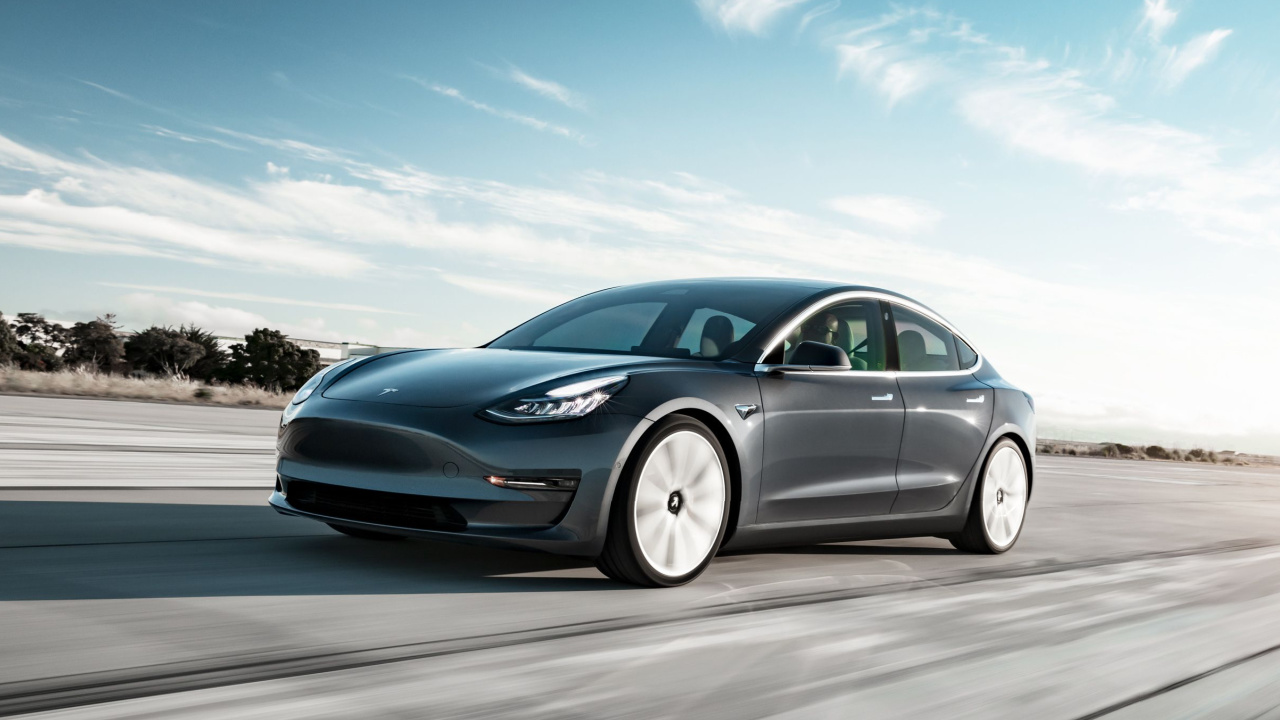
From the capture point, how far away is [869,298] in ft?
22.6

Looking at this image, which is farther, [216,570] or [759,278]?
[759,278]

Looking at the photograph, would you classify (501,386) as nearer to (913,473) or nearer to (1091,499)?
(913,473)

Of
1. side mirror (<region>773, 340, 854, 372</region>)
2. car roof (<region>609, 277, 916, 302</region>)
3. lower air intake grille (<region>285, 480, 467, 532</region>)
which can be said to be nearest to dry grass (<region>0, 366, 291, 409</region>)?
car roof (<region>609, 277, 916, 302</region>)

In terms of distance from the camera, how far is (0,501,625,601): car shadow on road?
4641 mm

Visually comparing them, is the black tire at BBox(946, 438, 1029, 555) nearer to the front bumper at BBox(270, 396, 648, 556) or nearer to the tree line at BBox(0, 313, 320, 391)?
the front bumper at BBox(270, 396, 648, 556)

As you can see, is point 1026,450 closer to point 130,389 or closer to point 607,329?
point 607,329

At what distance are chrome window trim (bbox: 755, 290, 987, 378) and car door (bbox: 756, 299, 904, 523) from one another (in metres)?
0.02

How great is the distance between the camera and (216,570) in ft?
16.5

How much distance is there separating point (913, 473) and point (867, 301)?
3.26 feet

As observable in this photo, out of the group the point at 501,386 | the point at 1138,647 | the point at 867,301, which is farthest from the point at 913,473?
the point at 501,386

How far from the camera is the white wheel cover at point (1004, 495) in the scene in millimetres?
7363

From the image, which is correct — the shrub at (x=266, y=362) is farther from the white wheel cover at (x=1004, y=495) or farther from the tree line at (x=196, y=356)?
the white wheel cover at (x=1004, y=495)

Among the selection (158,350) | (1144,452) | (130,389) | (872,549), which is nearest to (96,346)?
(158,350)

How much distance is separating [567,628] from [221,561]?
1.81 metres
